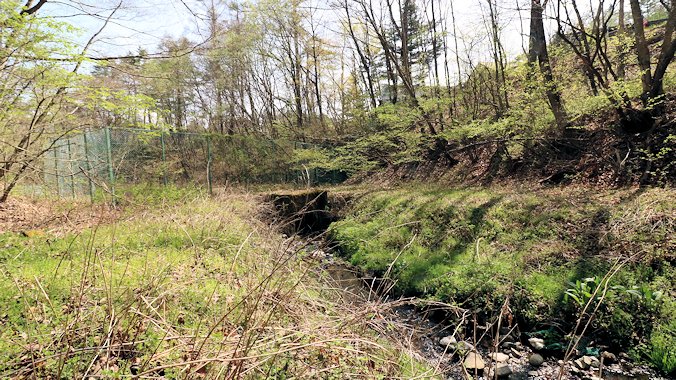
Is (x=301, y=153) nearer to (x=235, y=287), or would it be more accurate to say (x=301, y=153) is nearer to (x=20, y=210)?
(x=20, y=210)

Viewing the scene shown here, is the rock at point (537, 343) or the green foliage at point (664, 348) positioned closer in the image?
the green foliage at point (664, 348)

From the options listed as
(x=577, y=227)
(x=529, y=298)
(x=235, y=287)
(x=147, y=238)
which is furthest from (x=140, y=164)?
(x=577, y=227)

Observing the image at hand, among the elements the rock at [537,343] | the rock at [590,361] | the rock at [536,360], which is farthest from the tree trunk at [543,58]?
the rock at [536,360]

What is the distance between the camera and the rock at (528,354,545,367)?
3748mm

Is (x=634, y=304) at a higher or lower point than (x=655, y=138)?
lower

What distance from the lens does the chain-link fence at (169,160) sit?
8.12m

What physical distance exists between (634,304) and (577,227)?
1.96 m

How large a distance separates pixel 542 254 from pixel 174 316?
546cm

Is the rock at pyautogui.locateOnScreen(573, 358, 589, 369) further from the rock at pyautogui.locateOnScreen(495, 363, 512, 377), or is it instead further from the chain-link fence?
the chain-link fence

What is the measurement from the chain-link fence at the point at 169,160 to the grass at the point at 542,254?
290cm

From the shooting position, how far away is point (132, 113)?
724 centimetres

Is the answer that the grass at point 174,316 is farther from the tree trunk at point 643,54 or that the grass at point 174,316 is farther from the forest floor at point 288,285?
the tree trunk at point 643,54

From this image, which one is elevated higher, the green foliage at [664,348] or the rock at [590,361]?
the green foliage at [664,348]

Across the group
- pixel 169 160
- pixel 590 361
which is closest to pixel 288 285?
pixel 590 361
